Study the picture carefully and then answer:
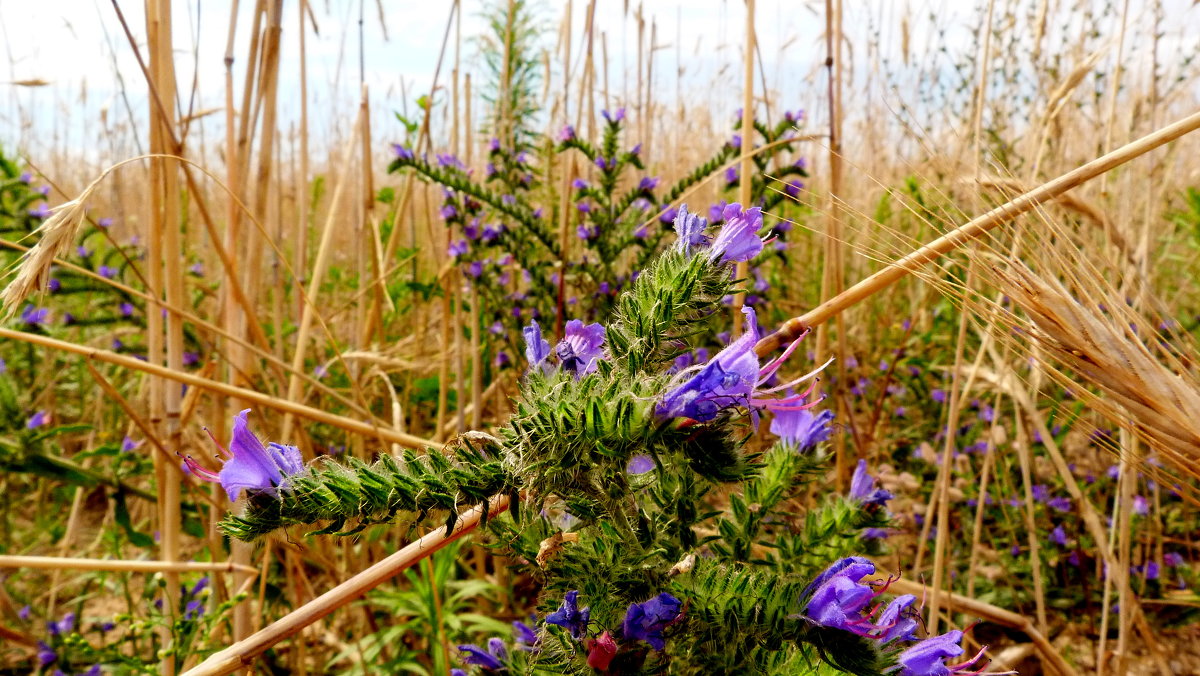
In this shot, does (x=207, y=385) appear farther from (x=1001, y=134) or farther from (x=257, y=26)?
(x=1001, y=134)

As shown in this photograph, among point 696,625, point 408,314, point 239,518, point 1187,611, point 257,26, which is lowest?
point 1187,611

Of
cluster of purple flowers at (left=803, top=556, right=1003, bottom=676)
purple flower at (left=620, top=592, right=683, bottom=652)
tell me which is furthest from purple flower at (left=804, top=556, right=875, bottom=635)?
purple flower at (left=620, top=592, right=683, bottom=652)

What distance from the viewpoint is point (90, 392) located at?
3.37m

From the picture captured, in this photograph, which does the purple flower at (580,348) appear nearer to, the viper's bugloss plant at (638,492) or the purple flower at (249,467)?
the viper's bugloss plant at (638,492)

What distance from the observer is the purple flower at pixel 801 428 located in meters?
1.15

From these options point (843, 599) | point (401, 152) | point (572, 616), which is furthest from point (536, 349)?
point (401, 152)

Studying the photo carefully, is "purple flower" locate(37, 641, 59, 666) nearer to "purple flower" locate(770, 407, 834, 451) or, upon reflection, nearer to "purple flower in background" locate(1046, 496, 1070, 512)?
"purple flower" locate(770, 407, 834, 451)

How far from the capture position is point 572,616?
0.82m

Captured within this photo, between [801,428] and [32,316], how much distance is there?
2729 mm

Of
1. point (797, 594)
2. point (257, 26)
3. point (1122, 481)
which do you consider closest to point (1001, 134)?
point (1122, 481)

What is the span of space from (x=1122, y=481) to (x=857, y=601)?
1397 mm

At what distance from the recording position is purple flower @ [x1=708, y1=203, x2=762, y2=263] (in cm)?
87

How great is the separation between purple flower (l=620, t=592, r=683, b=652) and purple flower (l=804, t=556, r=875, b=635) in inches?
5.3

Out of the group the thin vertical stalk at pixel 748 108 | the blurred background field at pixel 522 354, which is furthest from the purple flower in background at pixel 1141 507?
the thin vertical stalk at pixel 748 108
